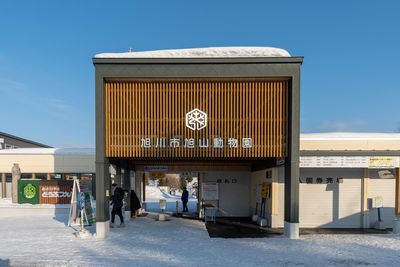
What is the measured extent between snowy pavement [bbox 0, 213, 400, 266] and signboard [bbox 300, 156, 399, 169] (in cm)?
264

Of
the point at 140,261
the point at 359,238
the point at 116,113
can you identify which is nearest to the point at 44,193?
the point at 116,113

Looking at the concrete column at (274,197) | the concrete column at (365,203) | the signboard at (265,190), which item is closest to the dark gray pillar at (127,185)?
the signboard at (265,190)

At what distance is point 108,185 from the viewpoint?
11.3 m

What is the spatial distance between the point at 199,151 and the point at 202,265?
174 inches

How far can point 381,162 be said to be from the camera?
12211 mm

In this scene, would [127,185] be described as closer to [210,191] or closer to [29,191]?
[210,191]

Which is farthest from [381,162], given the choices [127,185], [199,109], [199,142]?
[127,185]

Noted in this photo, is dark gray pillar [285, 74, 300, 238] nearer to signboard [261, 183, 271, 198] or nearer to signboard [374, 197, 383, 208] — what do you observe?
signboard [261, 183, 271, 198]

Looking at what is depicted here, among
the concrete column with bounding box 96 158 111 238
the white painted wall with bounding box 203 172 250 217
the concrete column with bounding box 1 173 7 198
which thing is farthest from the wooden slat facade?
the concrete column with bounding box 1 173 7 198

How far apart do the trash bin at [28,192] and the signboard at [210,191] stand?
32.2ft

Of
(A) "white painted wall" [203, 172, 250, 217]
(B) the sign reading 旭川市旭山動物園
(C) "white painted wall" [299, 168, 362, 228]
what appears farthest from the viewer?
(A) "white painted wall" [203, 172, 250, 217]

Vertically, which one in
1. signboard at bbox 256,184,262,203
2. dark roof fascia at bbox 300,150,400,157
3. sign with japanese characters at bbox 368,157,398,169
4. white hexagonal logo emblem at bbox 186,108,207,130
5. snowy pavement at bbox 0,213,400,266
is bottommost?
snowy pavement at bbox 0,213,400,266

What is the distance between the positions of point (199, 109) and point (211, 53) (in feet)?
7.09

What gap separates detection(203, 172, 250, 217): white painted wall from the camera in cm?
1712
